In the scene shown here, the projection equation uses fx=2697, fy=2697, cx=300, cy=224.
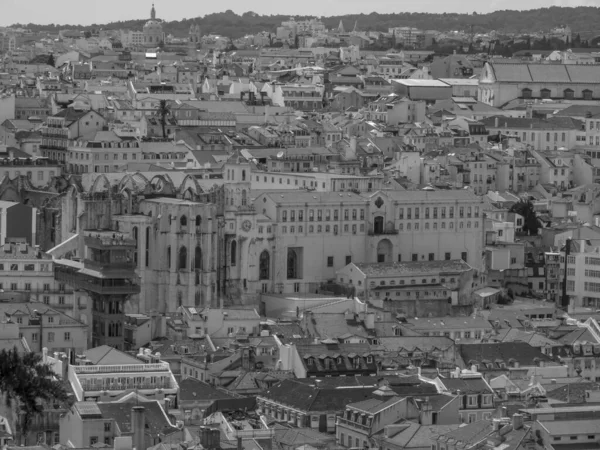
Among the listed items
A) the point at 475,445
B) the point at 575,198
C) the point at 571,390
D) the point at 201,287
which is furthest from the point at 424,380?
the point at 575,198

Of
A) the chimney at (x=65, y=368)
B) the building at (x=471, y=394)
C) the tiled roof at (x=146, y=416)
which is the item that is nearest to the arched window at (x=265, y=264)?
the chimney at (x=65, y=368)

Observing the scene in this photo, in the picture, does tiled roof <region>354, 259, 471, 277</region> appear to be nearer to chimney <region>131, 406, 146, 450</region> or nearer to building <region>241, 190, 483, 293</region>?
building <region>241, 190, 483, 293</region>

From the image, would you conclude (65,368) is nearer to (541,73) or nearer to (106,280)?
(106,280)

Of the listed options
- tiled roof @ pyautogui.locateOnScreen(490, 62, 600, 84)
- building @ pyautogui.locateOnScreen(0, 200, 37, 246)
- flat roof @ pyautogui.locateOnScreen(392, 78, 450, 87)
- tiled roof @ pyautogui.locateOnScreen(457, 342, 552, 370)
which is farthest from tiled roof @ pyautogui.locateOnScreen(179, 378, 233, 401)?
flat roof @ pyautogui.locateOnScreen(392, 78, 450, 87)

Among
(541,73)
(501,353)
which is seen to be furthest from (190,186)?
(541,73)

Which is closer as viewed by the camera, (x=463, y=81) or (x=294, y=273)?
(x=294, y=273)

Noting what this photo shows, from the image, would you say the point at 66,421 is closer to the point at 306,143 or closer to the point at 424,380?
the point at 424,380
